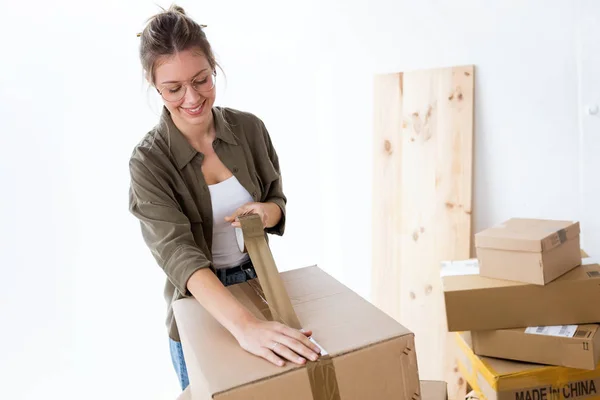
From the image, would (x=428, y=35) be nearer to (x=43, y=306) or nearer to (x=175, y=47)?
(x=175, y=47)

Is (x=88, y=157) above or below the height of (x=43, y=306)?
above

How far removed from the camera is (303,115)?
2348 mm

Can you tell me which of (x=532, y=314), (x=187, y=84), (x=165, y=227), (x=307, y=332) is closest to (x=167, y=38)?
(x=187, y=84)

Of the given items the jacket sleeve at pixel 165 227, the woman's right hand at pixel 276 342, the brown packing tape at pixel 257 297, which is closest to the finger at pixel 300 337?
the woman's right hand at pixel 276 342

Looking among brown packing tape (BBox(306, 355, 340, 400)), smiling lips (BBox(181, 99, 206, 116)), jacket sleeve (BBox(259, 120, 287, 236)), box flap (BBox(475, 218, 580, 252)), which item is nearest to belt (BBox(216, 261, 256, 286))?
jacket sleeve (BBox(259, 120, 287, 236))

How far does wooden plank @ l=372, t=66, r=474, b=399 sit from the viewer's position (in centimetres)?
211

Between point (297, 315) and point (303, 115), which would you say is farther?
point (303, 115)

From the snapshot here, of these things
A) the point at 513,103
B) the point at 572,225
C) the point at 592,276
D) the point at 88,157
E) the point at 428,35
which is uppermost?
the point at 428,35

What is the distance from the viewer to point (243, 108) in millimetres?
2201

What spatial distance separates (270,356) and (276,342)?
27 millimetres

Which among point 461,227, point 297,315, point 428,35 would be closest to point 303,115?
point 428,35

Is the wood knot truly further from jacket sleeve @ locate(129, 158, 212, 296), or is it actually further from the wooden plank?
jacket sleeve @ locate(129, 158, 212, 296)

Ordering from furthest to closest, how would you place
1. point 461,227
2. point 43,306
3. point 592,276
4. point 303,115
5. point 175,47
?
point 303,115 < point 461,227 < point 43,306 < point 592,276 < point 175,47

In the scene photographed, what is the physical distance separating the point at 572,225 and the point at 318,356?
1.01 meters
